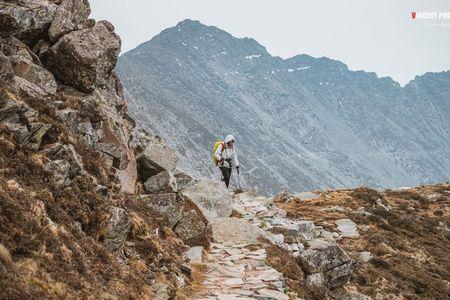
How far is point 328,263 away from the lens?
16.1m

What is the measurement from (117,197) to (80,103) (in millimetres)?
4322

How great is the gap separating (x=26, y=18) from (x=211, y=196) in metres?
10.6

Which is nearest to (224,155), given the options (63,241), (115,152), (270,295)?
(115,152)

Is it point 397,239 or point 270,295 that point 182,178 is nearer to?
point 270,295

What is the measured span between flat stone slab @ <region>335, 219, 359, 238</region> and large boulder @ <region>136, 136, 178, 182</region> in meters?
10.6

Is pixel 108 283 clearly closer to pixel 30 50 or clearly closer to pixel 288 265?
pixel 288 265

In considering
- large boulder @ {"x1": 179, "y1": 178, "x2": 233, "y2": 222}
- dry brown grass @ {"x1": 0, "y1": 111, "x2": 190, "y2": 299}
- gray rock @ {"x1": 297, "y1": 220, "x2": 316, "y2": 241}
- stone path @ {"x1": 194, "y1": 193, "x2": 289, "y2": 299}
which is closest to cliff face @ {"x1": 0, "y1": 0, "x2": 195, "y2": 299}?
dry brown grass @ {"x1": 0, "y1": 111, "x2": 190, "y2": 299}

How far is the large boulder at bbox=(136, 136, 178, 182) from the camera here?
1759cm

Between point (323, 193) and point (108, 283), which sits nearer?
point (108, 283)

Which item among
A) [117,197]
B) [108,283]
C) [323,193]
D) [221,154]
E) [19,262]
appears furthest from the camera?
[323,193]

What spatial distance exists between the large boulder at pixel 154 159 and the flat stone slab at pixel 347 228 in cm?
1062

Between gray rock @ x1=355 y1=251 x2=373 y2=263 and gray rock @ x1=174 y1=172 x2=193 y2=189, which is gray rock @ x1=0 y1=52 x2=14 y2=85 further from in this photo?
gray rock @ x1=355 y1=251 x2=373 y2=263

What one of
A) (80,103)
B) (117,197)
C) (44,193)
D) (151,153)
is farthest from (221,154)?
(44,193)

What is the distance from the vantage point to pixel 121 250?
10.3 meters
